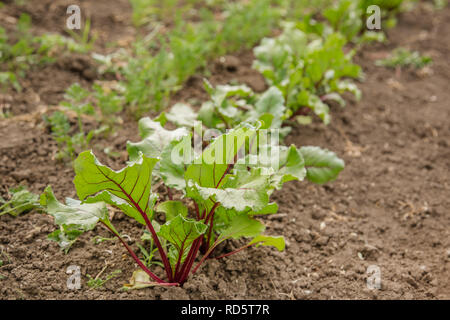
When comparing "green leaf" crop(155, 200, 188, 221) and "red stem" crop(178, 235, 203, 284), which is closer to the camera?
"red stem" crop(178, 235, 203, 284)

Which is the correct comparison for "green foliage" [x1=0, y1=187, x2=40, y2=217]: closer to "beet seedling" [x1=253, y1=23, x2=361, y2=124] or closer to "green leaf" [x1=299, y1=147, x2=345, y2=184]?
"green leaf" [x1=299, y1=147, x2=345, y2=184]

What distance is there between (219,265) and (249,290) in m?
0.18

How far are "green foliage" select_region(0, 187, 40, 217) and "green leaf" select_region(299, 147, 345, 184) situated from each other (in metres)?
1.41

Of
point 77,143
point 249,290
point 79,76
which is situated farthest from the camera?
point 79,76

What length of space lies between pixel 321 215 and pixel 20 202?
164 centimetres

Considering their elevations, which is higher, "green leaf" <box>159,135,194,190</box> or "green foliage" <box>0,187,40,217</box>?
"green leaf" <box>159,135,194,190</box>

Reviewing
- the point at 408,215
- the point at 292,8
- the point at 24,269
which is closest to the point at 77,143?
the point at 24,269

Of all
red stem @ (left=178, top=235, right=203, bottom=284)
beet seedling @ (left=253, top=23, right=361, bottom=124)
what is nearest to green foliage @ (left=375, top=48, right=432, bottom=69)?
beet seedling @ (left=253, top=23, right=361, bottom=124)

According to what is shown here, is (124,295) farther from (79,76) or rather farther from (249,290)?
(79,76)

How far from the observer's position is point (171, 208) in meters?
2.08

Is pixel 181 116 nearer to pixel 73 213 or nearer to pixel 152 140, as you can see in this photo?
pixel 152 140

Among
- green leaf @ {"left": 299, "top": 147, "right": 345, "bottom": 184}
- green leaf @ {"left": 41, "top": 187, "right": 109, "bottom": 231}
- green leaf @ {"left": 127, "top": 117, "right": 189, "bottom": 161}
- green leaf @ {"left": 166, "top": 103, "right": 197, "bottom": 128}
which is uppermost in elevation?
green leaf @ {"left": 166, "top": 103, "right": 197, "bottom": 128}

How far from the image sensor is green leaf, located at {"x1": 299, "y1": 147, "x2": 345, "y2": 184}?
2.35 m
